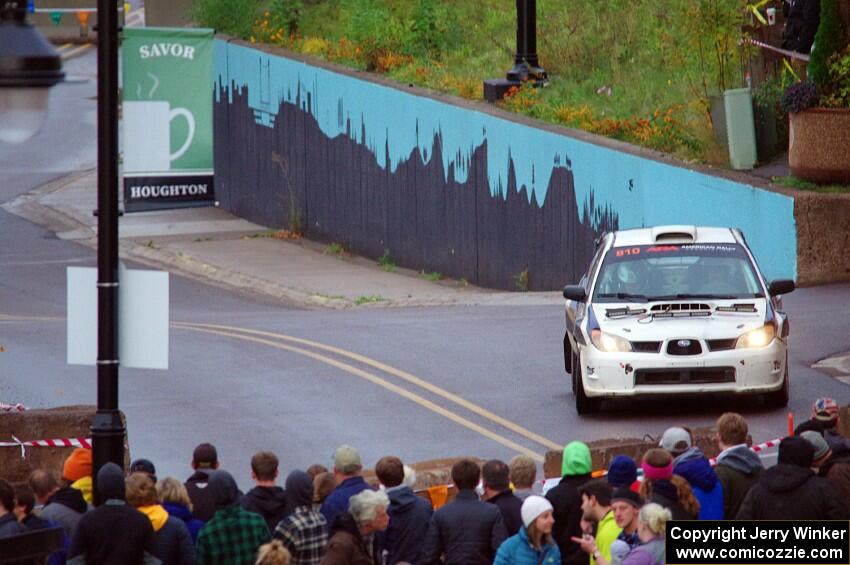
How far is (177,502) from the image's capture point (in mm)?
10367

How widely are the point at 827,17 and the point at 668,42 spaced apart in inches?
257

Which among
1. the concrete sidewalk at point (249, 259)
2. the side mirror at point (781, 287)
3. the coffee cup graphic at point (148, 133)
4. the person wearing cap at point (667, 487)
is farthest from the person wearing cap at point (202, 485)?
the concrete sidewalk at point (249, 259)

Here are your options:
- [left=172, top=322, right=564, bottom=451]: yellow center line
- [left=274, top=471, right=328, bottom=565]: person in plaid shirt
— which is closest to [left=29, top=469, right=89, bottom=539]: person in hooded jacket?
[left=274, top=471, right=328, bottom=565]: person in plaid shirt

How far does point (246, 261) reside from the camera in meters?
35.5

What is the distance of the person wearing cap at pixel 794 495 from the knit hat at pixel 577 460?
36.8 inches

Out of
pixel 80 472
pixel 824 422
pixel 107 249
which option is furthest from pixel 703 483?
pixel 107 249

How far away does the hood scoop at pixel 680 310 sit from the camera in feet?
55.5

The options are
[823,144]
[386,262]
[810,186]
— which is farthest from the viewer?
[386,262]

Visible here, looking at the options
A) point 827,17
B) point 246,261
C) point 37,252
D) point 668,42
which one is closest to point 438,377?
point 827,17

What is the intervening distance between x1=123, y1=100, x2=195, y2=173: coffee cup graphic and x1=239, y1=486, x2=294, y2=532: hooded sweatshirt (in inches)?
117

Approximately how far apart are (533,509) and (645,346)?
7.66m

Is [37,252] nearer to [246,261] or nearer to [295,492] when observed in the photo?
[246,261]

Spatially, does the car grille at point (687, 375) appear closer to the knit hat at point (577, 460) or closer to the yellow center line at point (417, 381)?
the yellow center line at point (417, 381)

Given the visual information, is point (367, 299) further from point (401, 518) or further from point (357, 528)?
point (357, 528)
